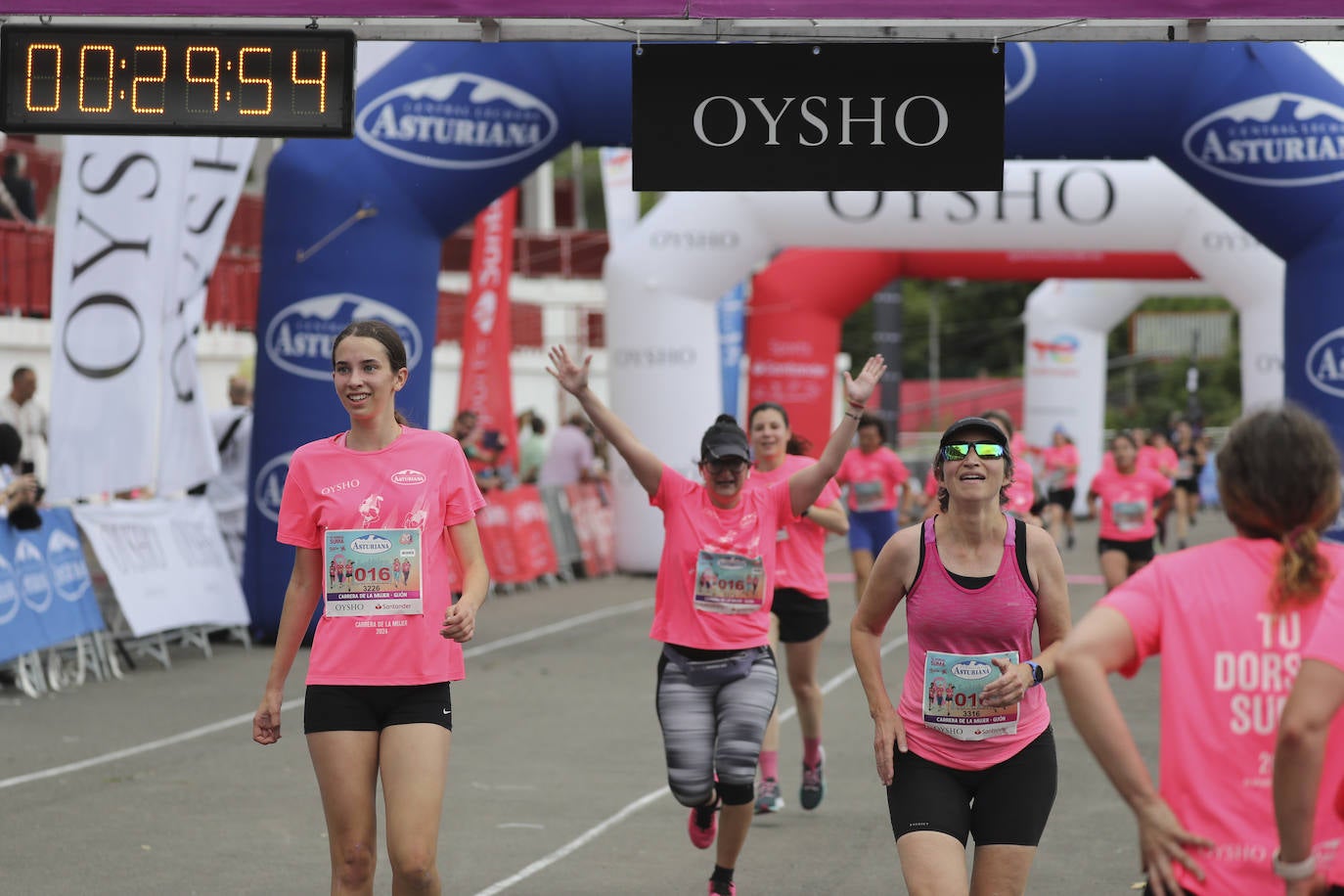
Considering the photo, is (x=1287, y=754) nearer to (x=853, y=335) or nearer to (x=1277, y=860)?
(x=1277, y=860)

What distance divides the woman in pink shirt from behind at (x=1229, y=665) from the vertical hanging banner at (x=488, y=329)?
58.2ft

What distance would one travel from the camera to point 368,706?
480 centimetres

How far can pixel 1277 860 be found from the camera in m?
3.03

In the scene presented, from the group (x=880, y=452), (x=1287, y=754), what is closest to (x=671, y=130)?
(x=1287, y=754)

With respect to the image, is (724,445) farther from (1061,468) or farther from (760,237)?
(1061,468)

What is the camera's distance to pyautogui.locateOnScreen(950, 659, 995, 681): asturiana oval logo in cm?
476

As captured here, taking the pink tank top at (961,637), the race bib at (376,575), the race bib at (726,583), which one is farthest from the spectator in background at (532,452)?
the pink tank top at (961,637)

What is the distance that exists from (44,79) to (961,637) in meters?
4.23

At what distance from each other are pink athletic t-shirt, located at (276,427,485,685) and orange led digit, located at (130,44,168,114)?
2550 millimetres

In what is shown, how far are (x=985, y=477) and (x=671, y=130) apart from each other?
8.47 feet

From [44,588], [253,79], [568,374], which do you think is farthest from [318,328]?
[568,374]

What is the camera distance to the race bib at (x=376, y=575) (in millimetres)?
4812

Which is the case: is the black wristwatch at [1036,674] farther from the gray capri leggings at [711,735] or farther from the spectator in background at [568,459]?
the spectator in background at [568,459]

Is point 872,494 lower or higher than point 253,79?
lower
